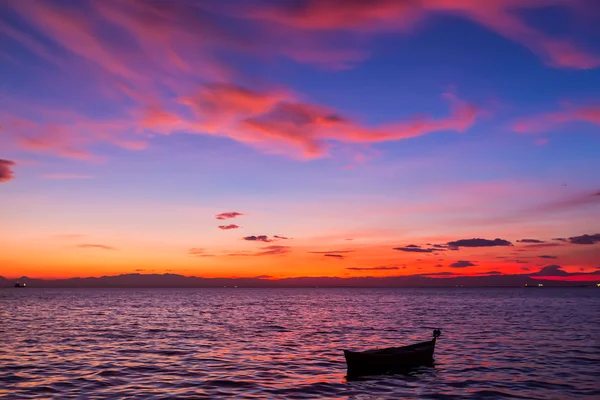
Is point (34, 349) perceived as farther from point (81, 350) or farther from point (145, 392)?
point (145, 392)

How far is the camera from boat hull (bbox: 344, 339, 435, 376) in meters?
35.3

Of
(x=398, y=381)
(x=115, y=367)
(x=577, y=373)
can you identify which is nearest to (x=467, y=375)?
(x=398, y=381)

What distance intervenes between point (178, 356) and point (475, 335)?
38.5 m

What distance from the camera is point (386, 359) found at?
3712 cm

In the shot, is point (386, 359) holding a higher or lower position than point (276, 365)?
higher

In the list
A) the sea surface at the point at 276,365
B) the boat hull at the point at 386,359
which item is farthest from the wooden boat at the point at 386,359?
the sea surface at the point at 276,365

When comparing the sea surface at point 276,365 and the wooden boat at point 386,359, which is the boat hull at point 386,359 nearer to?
the wooden boat at point 386,359

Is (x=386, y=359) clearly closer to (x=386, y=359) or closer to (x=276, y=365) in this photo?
(x=386, y=359)

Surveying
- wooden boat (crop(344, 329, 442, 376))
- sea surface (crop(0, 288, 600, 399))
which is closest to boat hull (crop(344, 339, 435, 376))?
wooden boat (crop(344, 329, 442, 376))

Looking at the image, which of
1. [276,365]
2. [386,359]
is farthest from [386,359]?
[276,365]

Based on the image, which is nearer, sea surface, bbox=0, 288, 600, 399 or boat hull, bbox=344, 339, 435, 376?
sea surface, bbox=0, 288, 600, 399

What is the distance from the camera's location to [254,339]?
56.4m

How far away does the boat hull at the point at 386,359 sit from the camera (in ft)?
116

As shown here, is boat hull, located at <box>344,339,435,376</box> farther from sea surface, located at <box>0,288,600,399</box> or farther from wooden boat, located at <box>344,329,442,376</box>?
sea surface, located at <box>0,288,600,399</box>
